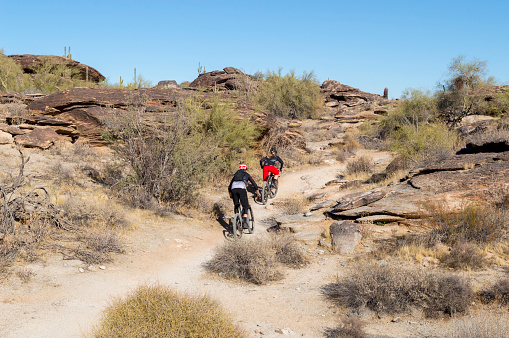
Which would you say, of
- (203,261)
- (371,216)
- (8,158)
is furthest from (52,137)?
(371,216)

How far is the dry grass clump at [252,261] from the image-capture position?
21.9ft

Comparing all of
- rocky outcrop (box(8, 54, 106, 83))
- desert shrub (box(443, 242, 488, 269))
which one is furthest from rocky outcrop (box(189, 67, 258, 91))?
desert shrub (box(443, 242, 488, 269))

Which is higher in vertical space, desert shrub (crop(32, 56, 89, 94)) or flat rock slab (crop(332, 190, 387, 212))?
desert shrub (crop(32, 56, 89, 94))

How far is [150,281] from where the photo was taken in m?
6.42

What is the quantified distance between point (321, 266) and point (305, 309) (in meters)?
2.01

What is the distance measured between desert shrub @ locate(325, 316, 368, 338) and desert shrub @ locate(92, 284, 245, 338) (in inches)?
45.9

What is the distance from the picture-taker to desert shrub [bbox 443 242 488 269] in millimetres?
6043

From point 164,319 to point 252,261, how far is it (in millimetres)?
3058

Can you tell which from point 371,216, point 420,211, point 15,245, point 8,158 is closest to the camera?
point 15,245

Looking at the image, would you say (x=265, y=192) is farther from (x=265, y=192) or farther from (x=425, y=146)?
(x=425, y=146)

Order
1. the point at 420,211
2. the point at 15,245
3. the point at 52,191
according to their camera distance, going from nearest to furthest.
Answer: the point at 15,245 → the point at 420,211 → the point at 52,191

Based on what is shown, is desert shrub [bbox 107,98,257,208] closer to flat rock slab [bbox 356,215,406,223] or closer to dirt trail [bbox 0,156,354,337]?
dirt trail [bbox 0,156,354,337]

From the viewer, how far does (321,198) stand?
13062 millimetres

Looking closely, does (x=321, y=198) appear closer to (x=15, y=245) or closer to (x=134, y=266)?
(x=134, y=266)
